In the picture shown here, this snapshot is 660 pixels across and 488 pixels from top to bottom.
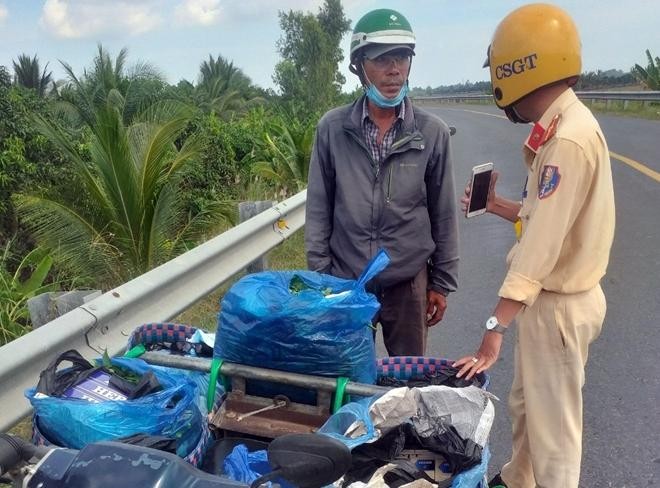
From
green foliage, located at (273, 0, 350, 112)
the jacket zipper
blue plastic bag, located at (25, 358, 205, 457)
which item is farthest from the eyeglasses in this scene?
green foliage, located at (273, 0, 350, 112)

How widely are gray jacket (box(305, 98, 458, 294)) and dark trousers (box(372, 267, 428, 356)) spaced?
8 cm

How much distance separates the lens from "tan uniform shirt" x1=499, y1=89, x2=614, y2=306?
2.23 metres

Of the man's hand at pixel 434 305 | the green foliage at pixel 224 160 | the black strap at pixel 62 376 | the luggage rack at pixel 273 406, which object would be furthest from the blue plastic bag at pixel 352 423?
→ the green foliage at pixel 224 160

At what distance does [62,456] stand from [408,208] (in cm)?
208

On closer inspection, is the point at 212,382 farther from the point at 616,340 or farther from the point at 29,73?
the point at 29,73

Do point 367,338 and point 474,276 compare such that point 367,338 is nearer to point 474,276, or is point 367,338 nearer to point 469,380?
point 469,380

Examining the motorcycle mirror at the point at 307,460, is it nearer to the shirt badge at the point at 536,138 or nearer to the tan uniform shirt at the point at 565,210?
the tan uniform shirt at the point at 565,210

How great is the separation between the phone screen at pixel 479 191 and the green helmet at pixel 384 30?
2.20 ft

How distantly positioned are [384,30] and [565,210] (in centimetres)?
122

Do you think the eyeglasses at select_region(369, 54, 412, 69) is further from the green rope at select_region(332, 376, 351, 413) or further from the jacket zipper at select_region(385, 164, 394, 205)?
the green rope at select_region(332, 376, 351, 413)

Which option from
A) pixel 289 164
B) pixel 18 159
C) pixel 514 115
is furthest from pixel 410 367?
pixel 18 159

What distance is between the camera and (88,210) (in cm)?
627

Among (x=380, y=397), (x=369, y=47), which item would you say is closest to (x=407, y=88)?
(x=369, y=47)

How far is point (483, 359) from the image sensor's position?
93.7 inches
